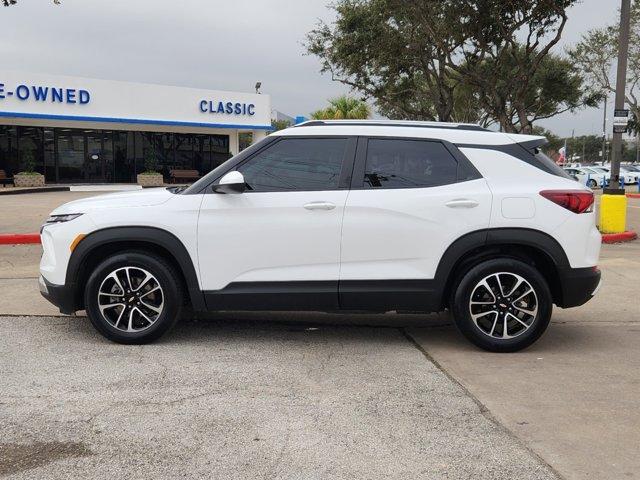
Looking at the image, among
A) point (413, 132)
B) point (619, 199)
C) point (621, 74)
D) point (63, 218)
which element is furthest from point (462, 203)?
point (621, 74)

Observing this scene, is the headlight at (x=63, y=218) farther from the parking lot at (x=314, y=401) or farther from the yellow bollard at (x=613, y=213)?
the yellow bollard at (x=613, y=213)

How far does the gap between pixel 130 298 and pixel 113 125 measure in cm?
2777

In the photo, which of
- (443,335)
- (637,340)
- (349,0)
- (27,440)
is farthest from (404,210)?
(349,0)

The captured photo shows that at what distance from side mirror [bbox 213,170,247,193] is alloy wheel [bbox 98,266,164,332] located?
0.91 metres

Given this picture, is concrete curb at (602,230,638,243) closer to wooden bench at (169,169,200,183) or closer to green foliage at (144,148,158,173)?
wooden bench at (169,169,200,183)

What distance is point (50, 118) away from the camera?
27.7 meters

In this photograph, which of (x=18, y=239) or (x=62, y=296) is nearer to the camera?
(x=62, y=296)

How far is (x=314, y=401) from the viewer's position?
158 inches

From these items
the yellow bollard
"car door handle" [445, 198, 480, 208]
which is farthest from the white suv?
the yellow bollard

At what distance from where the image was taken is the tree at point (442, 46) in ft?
60.1

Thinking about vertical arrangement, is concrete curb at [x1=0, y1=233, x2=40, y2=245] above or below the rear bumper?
below

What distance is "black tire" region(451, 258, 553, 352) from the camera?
4.95 meters

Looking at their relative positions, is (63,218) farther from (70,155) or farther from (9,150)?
(70,155)

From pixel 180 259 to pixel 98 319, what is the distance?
2.74ft
